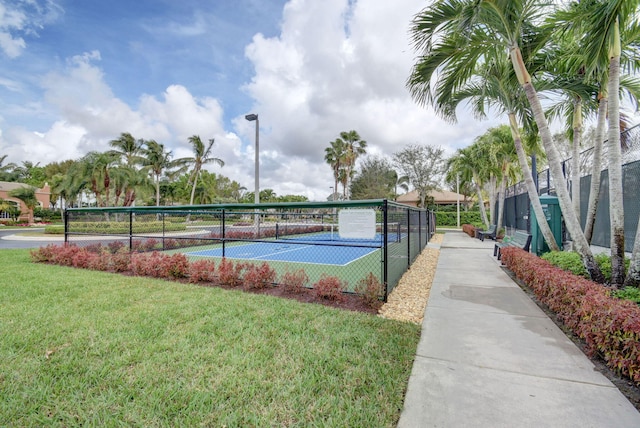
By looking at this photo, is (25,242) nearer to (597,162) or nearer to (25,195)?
(25,195)

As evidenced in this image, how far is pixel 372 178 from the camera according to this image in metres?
38.5

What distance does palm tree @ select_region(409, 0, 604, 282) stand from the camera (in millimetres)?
4656

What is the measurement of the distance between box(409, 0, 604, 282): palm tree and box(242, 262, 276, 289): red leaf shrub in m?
5.00

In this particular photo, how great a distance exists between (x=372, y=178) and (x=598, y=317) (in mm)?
36321

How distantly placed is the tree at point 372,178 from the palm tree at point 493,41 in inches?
1240

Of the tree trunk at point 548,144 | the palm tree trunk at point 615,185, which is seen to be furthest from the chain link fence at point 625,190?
the palm tree trunk at point 615,185

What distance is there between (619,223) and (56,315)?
810 cm

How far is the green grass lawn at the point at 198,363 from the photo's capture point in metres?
2.13

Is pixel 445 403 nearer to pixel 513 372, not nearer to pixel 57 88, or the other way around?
pixel 513 372

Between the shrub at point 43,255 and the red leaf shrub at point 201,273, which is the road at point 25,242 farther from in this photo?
the red leaf shrub at point 201,273

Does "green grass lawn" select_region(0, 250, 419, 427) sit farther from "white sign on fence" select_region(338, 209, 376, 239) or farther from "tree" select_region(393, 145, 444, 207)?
"tree" select_region(393, 145, 444, 207)

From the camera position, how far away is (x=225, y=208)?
6.60m

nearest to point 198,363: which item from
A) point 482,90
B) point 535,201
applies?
point 535,201

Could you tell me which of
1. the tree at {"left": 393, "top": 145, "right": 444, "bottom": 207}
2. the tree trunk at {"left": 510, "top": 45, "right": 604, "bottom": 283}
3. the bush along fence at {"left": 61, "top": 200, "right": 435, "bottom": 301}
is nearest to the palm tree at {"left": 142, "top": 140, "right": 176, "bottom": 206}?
the bush along fence at {"left": 61, "top": 200, "right": 435, "bottom": 301}
